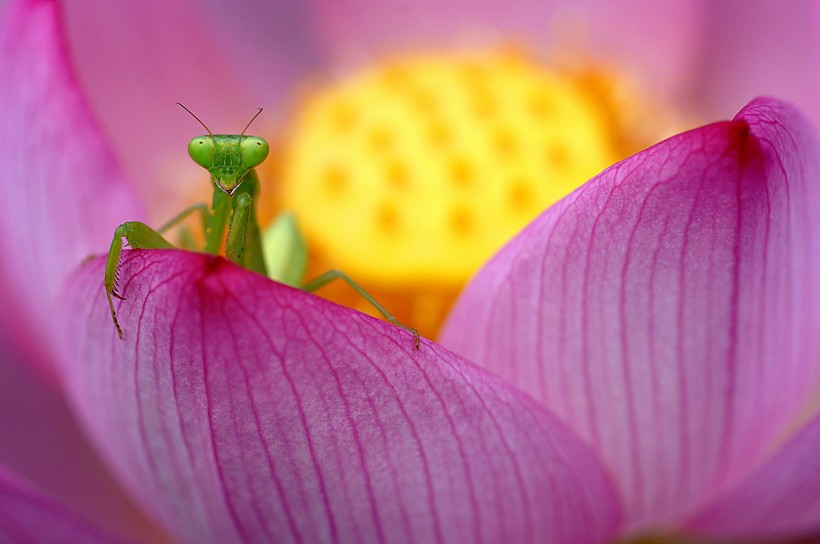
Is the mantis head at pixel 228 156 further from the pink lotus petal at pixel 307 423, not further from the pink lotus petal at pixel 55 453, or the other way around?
the pink lotus petal at pixel 55 453

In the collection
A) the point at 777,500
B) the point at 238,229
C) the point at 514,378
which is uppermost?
the point at 238,229

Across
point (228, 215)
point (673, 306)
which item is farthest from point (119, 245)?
point (673, 306)

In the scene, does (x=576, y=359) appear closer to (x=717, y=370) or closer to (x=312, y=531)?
(x=717, y=370)

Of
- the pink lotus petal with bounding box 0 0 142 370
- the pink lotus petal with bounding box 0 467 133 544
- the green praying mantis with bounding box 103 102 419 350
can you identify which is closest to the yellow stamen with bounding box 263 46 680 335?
the green praying mantis with bounding box 103 102 419 350

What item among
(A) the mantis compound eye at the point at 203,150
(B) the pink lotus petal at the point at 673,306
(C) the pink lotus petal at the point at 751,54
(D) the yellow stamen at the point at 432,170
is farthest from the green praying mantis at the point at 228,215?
(C) the pink lotus petal at the point at 751,54

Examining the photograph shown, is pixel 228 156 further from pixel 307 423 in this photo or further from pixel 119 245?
pixel 307 423
